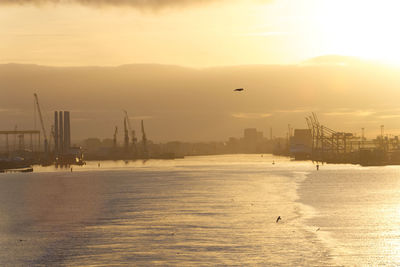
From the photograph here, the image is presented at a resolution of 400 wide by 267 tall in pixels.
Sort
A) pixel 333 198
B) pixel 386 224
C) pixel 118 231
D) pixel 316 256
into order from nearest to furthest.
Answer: pixel 316 256 < pixel 118 231 < pixel 386 224 < pixel 333 198

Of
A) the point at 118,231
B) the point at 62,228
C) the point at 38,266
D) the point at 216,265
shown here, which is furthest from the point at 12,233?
the point at 216,265

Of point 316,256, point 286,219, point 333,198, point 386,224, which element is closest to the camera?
point 316,256

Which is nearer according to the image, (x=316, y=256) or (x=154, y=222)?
(x=316, y=256)

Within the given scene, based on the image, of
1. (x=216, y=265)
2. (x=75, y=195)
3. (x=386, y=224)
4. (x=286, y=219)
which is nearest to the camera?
(x=216, y=265)

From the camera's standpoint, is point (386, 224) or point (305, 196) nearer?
point (386, 224)

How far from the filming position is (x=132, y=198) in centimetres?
8719

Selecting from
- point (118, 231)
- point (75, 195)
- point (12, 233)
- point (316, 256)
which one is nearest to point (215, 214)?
point (118, 231)

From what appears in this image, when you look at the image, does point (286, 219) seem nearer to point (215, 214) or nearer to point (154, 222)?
point (215, 214)

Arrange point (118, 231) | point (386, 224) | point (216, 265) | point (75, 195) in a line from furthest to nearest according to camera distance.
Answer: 1. point (75, 195)
2. point (386, 224)
3. point (118, 231)
4. point (216, 265)

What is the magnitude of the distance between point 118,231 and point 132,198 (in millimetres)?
36289

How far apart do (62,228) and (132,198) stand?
1301 inches

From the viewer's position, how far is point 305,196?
89375 mm

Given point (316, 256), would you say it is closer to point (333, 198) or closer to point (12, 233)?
point (12, 233)

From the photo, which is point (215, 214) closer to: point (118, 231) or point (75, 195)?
point (118, 231)
